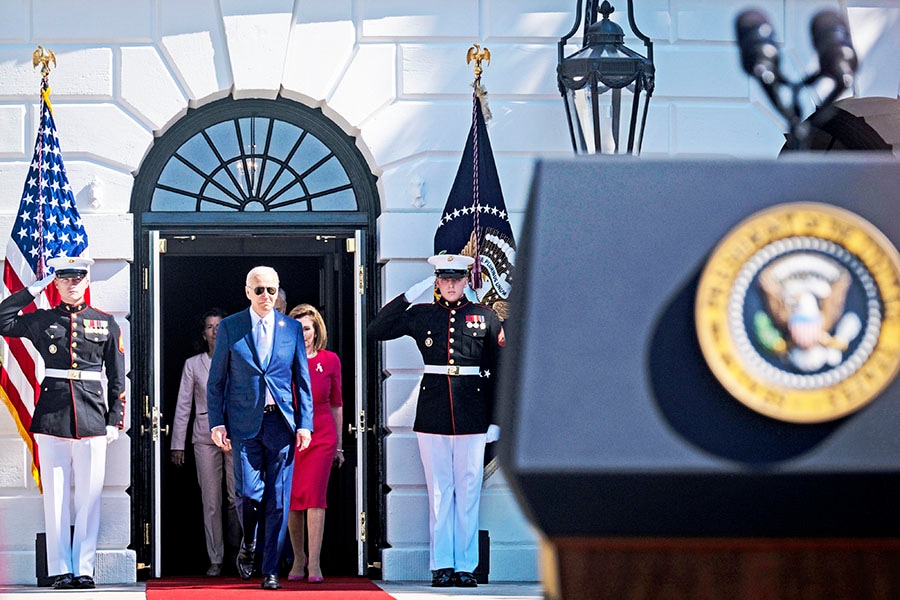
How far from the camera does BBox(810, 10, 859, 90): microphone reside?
2.96 metres

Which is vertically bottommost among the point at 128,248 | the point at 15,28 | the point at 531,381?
the point at 531,381

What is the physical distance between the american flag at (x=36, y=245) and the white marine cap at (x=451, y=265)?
2.07 metres

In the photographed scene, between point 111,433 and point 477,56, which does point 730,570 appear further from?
point 477,56

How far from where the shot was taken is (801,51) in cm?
989

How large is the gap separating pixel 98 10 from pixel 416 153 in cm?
210

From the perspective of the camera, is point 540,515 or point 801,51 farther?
point 801,51

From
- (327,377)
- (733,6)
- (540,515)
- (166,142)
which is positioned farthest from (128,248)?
(540,515)

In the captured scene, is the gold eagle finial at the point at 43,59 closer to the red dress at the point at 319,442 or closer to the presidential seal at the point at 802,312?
the red dress at the point at 319,442

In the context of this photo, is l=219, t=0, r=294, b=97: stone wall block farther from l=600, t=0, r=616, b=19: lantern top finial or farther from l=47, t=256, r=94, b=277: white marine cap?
l=600, t=0, r=616, b=19: lantern top finial

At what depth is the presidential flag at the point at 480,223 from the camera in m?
9.20

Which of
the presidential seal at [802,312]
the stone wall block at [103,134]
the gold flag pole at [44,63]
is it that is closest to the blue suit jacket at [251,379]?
the stone wall block at [103,134]

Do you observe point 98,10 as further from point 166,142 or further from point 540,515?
point 540,515

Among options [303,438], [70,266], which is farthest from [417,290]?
[70,266]

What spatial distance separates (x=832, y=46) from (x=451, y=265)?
602 cm
